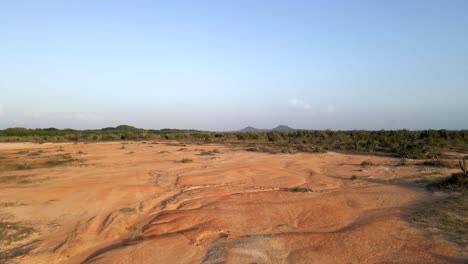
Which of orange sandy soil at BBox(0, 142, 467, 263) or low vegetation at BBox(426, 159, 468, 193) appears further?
low vegetation at BBox(426, 159, 468, 193)

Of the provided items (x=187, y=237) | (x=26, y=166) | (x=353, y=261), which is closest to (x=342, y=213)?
(x=353, y=261)

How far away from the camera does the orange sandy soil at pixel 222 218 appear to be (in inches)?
211

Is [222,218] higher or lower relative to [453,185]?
lower

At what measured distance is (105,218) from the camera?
293 inches

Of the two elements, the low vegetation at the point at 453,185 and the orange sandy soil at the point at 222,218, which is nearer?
the orange sandy soil at the point at 222,218

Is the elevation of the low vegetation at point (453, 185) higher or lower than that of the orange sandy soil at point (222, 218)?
higher

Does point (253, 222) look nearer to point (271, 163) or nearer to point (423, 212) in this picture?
point (423, 212)

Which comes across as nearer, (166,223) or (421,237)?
(421,237)

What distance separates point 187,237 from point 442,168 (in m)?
12.1

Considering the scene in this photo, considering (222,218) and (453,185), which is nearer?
(222,218)

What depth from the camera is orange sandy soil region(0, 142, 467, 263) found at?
5.35 metres

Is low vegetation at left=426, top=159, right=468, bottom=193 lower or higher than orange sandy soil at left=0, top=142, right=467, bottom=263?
higher

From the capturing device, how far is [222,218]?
7176mm

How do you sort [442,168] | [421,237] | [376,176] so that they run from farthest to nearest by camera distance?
[442,168] < [376,176] < [421,237]
